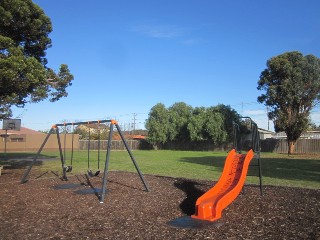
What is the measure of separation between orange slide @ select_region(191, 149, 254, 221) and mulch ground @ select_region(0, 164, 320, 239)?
8.7 inches

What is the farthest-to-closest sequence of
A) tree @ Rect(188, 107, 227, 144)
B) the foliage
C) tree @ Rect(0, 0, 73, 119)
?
the foliage
tree @ Rect(188, 107, 227, 144)
tree @ Rect(0, 0, 73, 119)

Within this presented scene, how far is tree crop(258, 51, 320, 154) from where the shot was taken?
1512 inches

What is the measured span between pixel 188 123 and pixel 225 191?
46700 millimetres

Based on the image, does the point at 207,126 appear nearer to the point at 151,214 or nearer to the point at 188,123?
the point at 188,123

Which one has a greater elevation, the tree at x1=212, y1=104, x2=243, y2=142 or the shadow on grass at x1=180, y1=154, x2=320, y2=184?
the tree at x1=212, y1=104, x2=243, y2=142

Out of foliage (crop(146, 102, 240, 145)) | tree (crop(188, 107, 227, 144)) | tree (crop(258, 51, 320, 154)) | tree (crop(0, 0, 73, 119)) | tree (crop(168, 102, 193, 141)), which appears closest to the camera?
tree (crop(0, 0, 73, 119))

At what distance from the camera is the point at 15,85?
13.0m

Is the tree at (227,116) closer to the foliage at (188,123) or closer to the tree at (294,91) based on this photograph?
the foliage at (188,123)

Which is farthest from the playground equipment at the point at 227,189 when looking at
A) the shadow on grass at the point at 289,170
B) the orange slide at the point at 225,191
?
the shadow on grass at the point at 289,170

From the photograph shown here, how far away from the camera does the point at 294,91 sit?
3831cm

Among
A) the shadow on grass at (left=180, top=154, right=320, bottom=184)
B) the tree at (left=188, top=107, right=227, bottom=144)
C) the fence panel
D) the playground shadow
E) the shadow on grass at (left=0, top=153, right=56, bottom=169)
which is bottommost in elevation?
the shadow on grass at (left=0, top=153, right=56, bottom=169)

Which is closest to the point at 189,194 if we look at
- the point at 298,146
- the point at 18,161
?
the point at 18,161

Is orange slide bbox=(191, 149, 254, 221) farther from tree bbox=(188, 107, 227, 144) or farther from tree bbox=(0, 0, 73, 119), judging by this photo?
tree bbox=(188, 107, 227, 144)

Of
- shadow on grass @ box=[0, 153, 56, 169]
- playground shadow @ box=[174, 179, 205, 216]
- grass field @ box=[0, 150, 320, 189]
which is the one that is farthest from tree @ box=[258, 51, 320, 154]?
playground shadow @ box=[174, 179, 205, 216]
